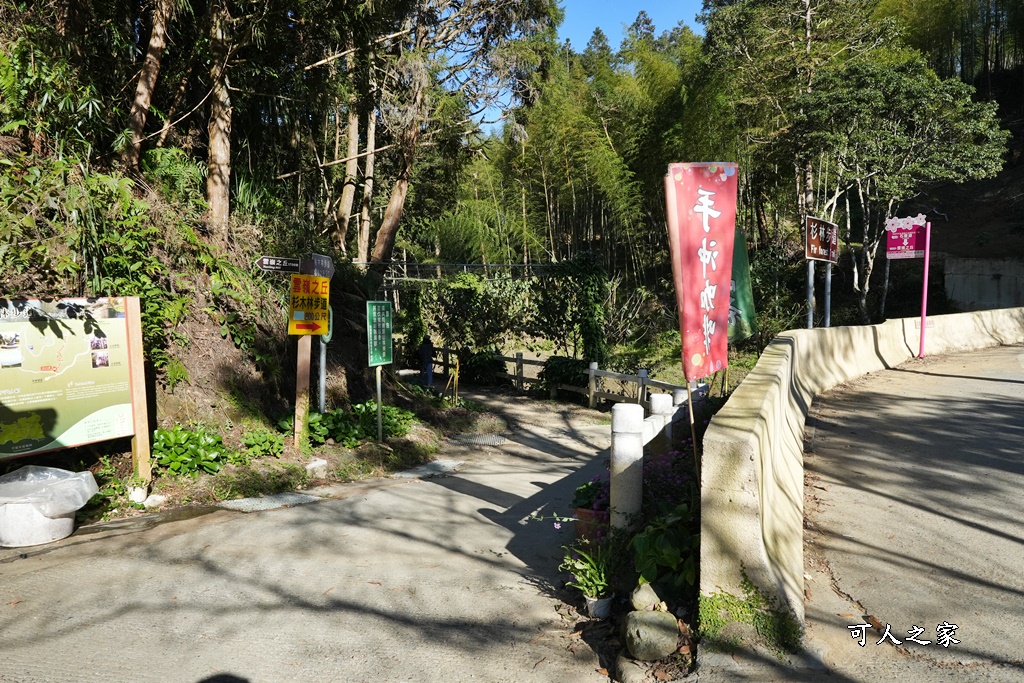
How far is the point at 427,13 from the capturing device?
1556 cm

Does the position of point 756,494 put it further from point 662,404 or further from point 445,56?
point 445,56

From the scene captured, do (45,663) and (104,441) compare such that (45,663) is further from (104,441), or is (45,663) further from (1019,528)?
(1019,528)

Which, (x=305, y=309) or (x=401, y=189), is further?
(x=401, y=189)

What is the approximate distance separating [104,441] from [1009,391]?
36.3 ft

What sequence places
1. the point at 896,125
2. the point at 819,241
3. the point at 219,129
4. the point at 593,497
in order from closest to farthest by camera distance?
the point at 593,497, the point at 219,129, the point at 819,241, the point at 896,125

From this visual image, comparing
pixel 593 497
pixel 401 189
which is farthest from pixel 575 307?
pixel 593 497

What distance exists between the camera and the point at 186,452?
6.80 m

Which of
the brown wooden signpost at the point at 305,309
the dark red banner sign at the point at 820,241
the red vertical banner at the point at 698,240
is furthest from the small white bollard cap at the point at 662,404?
the dark red banner sign at the point at 820,241

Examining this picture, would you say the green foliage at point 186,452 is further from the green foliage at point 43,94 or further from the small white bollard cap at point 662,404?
the small white bollard cap at point 662,404

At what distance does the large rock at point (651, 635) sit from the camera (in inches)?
136

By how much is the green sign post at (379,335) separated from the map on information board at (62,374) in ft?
10.1

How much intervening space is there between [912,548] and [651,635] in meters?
1.98

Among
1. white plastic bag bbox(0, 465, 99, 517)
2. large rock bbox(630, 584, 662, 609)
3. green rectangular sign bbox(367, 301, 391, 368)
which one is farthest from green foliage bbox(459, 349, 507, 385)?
large rock bbox(630, 584, 662, 609)

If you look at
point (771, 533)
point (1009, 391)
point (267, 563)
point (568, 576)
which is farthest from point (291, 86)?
point (1009, 391)
